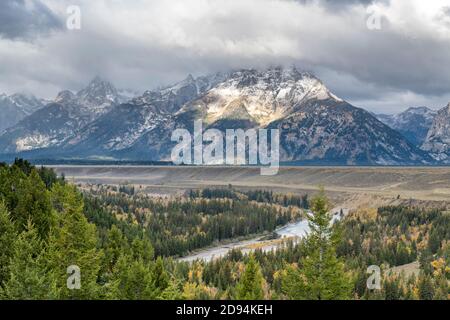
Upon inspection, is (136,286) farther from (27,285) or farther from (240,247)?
(240,247)

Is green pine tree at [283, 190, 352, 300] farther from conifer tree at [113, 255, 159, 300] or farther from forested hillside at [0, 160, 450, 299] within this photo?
conifer tree at [113, 255, 159, 300]

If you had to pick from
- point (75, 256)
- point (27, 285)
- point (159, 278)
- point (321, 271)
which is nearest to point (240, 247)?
point (159, 278)

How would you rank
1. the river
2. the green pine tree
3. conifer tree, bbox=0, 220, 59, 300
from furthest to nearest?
Result: the river < the green pine tree < conifer tree, bbox=0, 220, 59, 300

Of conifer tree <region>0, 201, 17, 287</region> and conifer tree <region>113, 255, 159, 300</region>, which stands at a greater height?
conifer tree <region>0, 201, 17, 287</region>

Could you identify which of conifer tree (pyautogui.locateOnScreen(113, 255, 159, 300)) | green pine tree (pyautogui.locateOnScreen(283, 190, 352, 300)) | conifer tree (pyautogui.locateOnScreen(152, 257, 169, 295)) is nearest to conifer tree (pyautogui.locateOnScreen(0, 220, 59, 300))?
conifer tree (pyautogui.locateOnScreen(113, 255, 159, 300))

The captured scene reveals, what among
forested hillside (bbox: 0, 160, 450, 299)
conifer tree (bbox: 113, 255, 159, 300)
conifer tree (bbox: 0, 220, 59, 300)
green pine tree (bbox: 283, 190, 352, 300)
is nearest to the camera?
conifer tree (bbox: 0, 220, 59, 300)

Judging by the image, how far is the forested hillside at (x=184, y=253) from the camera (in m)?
48.1

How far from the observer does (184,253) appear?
148 meters

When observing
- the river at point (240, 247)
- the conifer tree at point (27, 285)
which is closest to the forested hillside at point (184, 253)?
the conifer tree at point (27, 285)

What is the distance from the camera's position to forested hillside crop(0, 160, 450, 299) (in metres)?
48.1

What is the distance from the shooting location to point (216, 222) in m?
182
